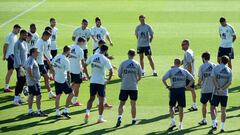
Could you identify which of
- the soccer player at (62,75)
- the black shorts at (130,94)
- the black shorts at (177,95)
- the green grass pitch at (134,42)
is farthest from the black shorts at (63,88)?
the black shorts at (177,95)

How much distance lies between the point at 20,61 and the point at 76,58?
2127 millimetres

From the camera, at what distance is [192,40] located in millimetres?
30250

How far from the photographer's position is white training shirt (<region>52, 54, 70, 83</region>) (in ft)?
59.0

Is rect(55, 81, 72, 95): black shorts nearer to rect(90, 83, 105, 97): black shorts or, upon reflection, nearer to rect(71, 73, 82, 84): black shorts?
rect(90, 83, 105, 97): black shorts

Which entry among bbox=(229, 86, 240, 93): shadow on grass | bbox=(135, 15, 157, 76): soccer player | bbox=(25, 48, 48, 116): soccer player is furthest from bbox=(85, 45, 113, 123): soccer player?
bbox=(135, 15, 157, 76): soccer player

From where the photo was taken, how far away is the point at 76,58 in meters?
19.0

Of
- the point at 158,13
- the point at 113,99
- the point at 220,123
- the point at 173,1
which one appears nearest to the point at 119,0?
the point at 173,1

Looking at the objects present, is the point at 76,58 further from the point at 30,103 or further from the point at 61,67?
the point at 30,103

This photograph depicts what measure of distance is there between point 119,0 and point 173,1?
157 inches

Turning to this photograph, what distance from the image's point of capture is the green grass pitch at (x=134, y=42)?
17.3 meters

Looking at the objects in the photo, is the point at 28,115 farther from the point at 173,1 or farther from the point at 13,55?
the point at 173,1

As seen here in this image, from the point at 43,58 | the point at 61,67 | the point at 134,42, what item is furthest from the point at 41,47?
the point at 134,42

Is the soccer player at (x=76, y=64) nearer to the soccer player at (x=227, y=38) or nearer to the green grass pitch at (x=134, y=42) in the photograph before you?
the green grass pitch at (x=134, y=42)

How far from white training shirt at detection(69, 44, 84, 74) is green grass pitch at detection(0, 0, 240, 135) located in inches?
49.6
